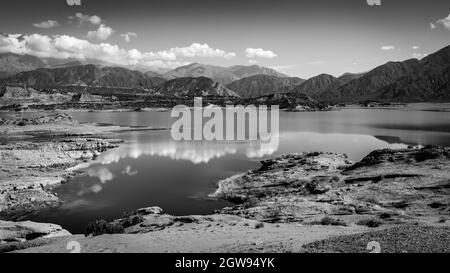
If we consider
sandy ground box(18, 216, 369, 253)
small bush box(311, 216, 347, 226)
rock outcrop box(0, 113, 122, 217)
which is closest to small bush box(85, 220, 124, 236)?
sandy ground box(18, 216, 369, 253)

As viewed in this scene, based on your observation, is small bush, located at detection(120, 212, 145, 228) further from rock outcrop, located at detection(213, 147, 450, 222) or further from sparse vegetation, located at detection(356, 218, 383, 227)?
sparse vegetation, located at detection(356, 218, 383, 227)

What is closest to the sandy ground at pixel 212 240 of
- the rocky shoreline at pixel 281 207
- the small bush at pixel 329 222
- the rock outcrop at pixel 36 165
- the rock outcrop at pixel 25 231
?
the rocky shoreline at pixel 281 207

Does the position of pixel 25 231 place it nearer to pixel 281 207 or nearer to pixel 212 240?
pixel 212 240

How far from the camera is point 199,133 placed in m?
88.7

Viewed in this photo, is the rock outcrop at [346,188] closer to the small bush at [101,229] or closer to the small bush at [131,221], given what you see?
the small bush at [131,221]

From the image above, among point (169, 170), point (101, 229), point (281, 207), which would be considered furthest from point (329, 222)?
point (169, 170)

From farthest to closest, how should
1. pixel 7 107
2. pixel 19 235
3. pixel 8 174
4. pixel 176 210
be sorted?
pixel 7 107, pixel 8 174, pixel 176 210, pixel 19 235

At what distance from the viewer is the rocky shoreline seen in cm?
1848

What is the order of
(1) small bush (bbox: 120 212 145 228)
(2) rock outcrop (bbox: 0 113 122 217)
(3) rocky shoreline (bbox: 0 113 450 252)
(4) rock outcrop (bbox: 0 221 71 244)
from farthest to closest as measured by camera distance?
(2) rock outcrop (bbox: 0 113 122 217) → (1) small bush (bbox: 120 212 145 228) → (4) rock outcrop (bbox: 0 221 71 244) → (3) rocky shoreline (bbox: 0 113 450 252)

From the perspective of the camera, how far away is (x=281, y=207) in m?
27.8

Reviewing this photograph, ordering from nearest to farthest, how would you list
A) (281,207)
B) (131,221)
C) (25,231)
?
(25,231)
(131,221)
(281,207)
